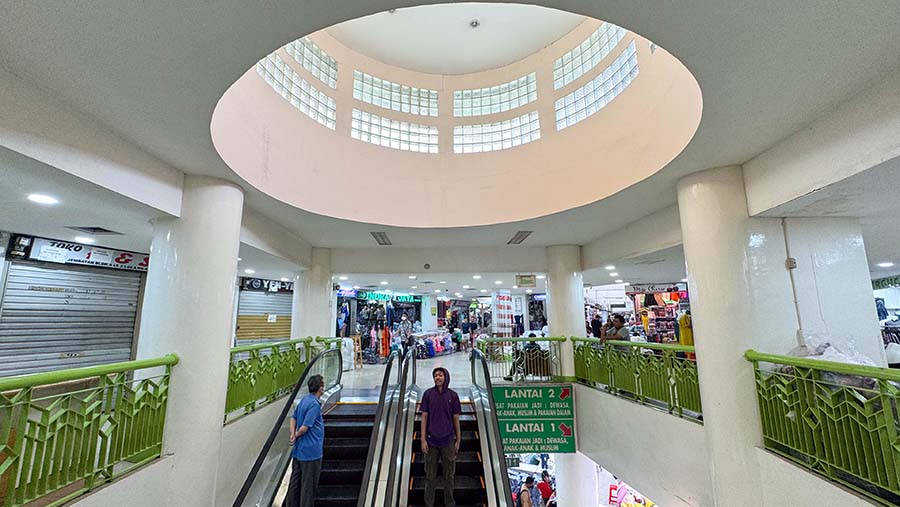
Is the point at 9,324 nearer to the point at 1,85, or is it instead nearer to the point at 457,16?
the point at 1,85

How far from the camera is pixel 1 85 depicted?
2.58 m

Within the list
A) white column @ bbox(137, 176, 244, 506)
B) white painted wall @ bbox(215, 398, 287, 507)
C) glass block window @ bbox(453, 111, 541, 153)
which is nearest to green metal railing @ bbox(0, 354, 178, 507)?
white column @ bbox(137, 176, 244, 506)

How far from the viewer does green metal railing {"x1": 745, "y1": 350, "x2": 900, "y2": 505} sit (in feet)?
8.91

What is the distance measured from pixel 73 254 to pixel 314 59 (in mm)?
5998

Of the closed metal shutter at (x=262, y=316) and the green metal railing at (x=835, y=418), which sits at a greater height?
the closed metal shutter at (x=262, y=316)

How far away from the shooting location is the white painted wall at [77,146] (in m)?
2.67

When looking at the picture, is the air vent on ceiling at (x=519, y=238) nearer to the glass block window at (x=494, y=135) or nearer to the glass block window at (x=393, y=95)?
the glass block window at (x=494, y=135)

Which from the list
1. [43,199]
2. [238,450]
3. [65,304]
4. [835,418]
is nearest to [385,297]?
[65,304]

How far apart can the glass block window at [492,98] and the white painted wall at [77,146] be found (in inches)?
194

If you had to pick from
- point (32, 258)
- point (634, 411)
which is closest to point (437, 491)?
point (634, 411)

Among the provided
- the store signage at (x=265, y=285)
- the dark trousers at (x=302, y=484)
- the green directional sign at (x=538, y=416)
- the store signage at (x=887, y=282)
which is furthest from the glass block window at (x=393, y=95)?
the store signage at (x=887, y=282)

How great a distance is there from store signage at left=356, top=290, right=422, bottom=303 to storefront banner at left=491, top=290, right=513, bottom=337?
6.06m

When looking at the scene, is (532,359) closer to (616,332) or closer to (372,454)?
(616,332)

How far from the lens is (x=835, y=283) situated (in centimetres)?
433
